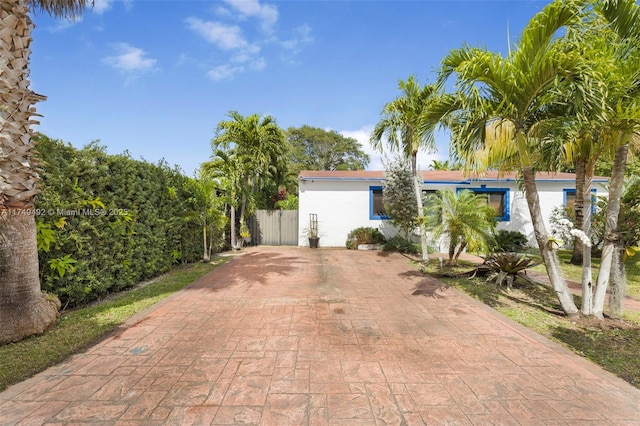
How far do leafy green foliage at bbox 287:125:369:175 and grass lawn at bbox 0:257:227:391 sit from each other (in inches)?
1260

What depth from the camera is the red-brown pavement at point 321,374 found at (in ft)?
8.51

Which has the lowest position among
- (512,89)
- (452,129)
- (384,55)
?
(452,129)

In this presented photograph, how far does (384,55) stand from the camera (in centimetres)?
902

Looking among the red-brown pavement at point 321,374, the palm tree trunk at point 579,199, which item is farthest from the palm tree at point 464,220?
the red-brown pavement at point 321,374

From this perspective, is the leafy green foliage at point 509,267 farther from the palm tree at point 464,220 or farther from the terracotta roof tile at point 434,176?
the terracotta roof tile at point 434,176

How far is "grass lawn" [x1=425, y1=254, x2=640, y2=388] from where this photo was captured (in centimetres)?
369

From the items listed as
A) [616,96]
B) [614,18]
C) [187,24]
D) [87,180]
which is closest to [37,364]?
[87,180]

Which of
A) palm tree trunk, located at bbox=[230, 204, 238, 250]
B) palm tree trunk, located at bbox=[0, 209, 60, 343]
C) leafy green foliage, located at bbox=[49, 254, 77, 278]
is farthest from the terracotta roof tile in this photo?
palm tree trunk, located at bbox=[0, 209, 60, 343]

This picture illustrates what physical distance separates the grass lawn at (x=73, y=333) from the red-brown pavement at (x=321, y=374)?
0.70 ft

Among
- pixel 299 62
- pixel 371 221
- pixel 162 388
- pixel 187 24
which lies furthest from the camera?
pixel 371 221

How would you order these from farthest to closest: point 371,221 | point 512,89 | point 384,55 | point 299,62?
point 371,221 < point 299,62 < point 384,55 < point 512,89

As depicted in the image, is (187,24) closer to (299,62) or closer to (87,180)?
(299,62)

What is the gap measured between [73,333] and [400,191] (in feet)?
35.5

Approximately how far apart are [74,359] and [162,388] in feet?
5.06
